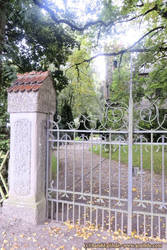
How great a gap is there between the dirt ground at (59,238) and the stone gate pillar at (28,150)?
21 cm

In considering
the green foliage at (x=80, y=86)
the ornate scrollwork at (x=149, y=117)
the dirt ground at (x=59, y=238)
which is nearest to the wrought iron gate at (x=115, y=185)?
the ornate scrollwork at (x=149, y=117)

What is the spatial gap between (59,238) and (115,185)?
3.39 metres

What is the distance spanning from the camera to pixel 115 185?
5.82 metres

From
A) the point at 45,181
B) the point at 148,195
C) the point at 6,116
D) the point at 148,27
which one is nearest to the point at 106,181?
the point at 148,195

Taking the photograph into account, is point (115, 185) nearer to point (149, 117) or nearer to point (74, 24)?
point (149, 117)

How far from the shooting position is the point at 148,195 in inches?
198

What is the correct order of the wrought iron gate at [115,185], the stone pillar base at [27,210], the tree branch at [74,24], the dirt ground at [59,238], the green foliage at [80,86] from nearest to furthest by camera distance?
the dirt ground at [59,238], the wrought iron gate at [115,185], the stone pillar base at [27,210], the tree branch at [74,24], the green foliage at [80,86]

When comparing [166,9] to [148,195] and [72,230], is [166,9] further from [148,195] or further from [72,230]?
[72,230]

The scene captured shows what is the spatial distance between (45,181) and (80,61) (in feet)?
23.8

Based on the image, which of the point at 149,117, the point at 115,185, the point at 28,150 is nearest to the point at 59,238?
the point at 28,150

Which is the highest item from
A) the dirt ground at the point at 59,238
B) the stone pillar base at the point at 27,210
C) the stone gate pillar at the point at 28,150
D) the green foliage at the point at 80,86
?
the green foliage at the point at 80,86

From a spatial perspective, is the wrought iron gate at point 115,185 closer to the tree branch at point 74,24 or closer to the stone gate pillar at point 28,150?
the stone gate pillar at point 28,150

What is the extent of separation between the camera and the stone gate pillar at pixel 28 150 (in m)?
3.12

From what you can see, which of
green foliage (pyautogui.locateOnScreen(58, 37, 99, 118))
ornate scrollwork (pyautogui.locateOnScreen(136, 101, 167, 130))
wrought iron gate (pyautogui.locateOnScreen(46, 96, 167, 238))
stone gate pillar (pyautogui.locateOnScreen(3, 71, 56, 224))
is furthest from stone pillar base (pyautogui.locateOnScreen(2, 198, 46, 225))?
green foliage (pyautogui.locateOnScreen(58, 37, 99, 118))
